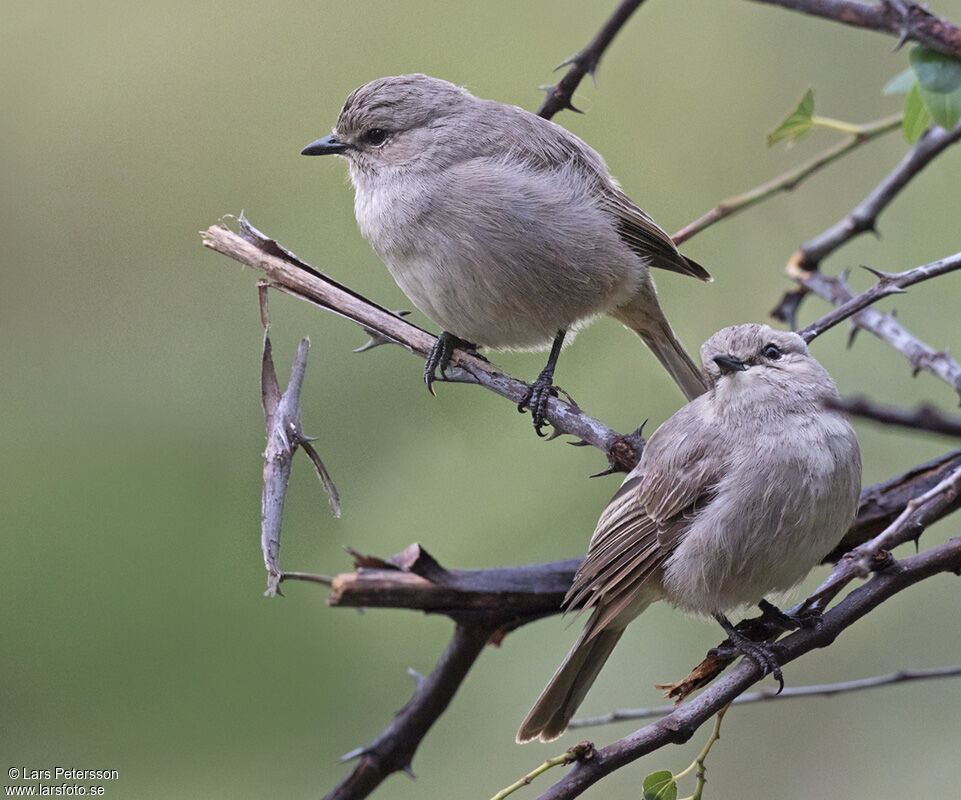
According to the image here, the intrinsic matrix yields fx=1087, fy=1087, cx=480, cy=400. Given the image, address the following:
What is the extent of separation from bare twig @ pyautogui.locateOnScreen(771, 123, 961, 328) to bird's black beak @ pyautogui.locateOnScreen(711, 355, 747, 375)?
0.56 meters

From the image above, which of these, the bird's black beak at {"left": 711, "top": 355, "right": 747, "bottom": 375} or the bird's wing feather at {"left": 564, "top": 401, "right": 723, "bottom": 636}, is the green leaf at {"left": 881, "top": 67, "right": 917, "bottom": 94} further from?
the bird's wing feather at {"left": 564, "top": 401, "right": 723, "bottom": 636}

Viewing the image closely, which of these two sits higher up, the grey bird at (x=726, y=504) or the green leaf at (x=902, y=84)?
the green leaf at (x=902, y=84)

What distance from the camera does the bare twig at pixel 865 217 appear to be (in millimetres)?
2949

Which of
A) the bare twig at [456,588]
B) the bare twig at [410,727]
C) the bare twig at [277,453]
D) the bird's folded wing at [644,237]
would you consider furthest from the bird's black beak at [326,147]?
the bare twig at [410,727]

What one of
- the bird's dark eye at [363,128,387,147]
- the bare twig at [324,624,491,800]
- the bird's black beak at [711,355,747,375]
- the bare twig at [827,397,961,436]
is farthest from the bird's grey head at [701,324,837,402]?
the bare twig at [827,397,961,436]

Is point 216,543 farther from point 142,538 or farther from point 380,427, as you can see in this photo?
point 380,427

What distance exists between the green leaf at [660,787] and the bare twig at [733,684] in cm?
15

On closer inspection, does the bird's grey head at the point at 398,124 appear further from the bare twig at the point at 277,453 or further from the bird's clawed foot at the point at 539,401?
the bare twig at the point at 277,453

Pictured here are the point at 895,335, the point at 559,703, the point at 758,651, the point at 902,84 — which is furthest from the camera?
the point at 895,335

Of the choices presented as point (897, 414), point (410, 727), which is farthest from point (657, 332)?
point (897, 414)

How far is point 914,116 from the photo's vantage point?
2.44m

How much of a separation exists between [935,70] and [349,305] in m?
1.47

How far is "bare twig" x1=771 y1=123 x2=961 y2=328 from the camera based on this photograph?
2949mm

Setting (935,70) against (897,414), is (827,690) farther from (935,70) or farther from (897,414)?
(897,414)
